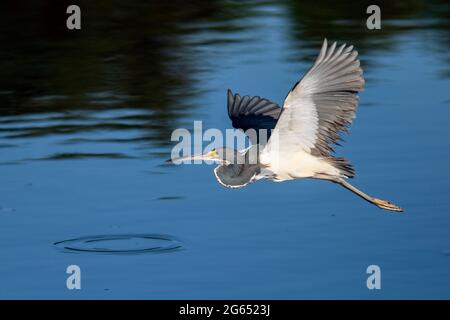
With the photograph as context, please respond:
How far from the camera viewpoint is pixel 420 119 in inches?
454

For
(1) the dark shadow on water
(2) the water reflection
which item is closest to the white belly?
(1) the dark shadow on water

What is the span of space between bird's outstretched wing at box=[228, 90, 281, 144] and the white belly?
26.2 inches

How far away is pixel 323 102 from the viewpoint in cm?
817

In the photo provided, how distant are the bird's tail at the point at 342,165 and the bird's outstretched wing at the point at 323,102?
16 centimetres

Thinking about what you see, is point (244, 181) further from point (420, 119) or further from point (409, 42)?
point (409, 42)

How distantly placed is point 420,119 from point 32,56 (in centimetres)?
501

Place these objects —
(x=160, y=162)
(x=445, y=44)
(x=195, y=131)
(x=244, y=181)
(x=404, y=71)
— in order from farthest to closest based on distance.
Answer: (x=445, y=44) < (x=404, y=71) < (x=195, y=131) < (x=160, y=162) < (x=244, y=181)

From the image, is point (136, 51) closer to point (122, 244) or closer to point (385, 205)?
point (122, 244)

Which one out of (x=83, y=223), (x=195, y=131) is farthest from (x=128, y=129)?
(x=83, y=223)

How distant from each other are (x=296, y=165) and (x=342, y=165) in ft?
1.01

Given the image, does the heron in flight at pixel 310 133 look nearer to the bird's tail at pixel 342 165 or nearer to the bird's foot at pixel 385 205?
the bird's tail at pixel 342 165

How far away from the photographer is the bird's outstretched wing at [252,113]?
9.40 meters

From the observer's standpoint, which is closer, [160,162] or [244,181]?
[244,181]

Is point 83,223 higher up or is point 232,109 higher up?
point 232,109
